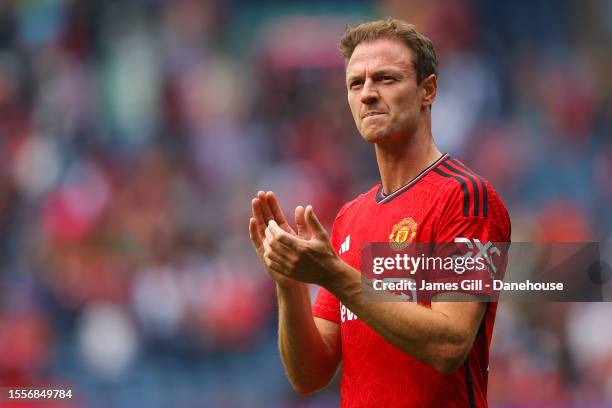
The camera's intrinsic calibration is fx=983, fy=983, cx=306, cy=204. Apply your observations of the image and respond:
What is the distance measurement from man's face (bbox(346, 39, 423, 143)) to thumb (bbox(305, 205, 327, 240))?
0.73m

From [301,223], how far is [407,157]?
643 mm

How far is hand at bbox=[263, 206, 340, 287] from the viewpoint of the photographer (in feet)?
9.84

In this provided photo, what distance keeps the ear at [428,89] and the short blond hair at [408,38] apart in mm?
16

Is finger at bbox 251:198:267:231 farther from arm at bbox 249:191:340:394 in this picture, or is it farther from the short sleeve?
the short sleeve

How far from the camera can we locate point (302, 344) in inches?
145

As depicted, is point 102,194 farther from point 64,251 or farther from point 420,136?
point 420,136

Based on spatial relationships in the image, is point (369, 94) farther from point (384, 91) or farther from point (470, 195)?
point (470, 195)

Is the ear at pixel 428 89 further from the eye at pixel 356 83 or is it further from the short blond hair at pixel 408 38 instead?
the eye at pixel 356 83

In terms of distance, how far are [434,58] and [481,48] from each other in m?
8.10

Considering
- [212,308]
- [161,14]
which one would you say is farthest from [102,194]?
[161,14]

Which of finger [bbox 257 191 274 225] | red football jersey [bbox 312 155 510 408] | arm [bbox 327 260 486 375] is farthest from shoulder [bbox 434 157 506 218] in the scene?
finger [bbox 257 191 274 225]

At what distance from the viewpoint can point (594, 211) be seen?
392 inches

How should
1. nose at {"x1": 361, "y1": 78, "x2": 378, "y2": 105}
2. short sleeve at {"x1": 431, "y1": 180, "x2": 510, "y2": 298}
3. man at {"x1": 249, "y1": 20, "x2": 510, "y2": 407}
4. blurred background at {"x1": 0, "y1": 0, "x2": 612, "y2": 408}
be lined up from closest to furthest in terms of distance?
man at {"x1": 249, "y1": 20, "x2": 510, "y2": 407} < short sleeve at {"x1": 431, "y1": 180, "x2": 510, "y2": 298} < nose at {"x1": 361, "y1": 78, "x2": 378, "y2": 105} < blurred background at {"x1": 0, "y1": 0, "x2": 612, "y2": 408}

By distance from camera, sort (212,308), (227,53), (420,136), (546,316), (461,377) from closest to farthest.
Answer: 1. (461,377)
2. (420,136)
3. (546,316)
4. (212,308)
5. (227,53)
